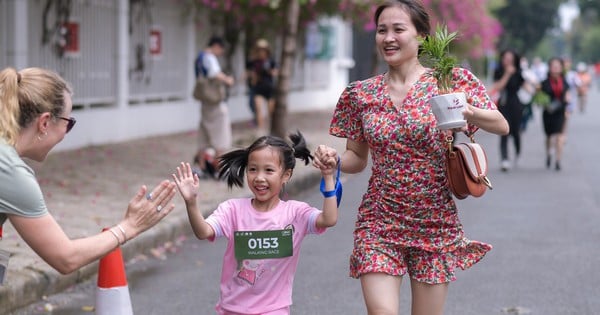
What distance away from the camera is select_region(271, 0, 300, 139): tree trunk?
16844 millimetres

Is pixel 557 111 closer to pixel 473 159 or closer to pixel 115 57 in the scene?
pixel 115 57

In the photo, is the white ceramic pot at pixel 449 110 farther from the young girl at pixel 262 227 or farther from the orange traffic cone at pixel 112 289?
the orange traffic cone at pixel 112 289

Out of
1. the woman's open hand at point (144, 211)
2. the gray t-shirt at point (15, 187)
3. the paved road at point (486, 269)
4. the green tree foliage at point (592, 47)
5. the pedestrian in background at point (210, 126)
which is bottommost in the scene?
the green tree foliage at point (592, 47)

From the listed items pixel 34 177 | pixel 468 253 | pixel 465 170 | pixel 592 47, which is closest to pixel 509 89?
pixel 468 253

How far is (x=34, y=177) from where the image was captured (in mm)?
3750

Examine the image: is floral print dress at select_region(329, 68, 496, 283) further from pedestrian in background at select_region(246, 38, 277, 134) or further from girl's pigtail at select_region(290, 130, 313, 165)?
pedestrian in background at select_region(246, 38, 277, 134)

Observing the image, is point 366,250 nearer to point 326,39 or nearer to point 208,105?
point 208,105

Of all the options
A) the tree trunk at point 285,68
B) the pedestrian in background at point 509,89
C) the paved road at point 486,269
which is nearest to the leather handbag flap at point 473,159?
the paved road at point 486,269

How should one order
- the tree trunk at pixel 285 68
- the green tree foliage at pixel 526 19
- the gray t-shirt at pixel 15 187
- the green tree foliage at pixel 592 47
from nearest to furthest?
the gray t-shirt at pixel 15 187, the tree trunk at pixel 285 68, the green tree foliage at pixel 526 19, the green tree foliage at pixel 592 47

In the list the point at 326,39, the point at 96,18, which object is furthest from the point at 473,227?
the point at 326,39

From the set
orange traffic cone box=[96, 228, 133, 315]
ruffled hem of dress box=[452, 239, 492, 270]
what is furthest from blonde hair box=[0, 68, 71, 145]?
ruffled hem of dress box=[452, 239, 492, 270]

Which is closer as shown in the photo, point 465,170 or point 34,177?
point 34,177

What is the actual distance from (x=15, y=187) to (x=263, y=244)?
1.10 metres

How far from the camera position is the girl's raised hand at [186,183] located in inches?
164
